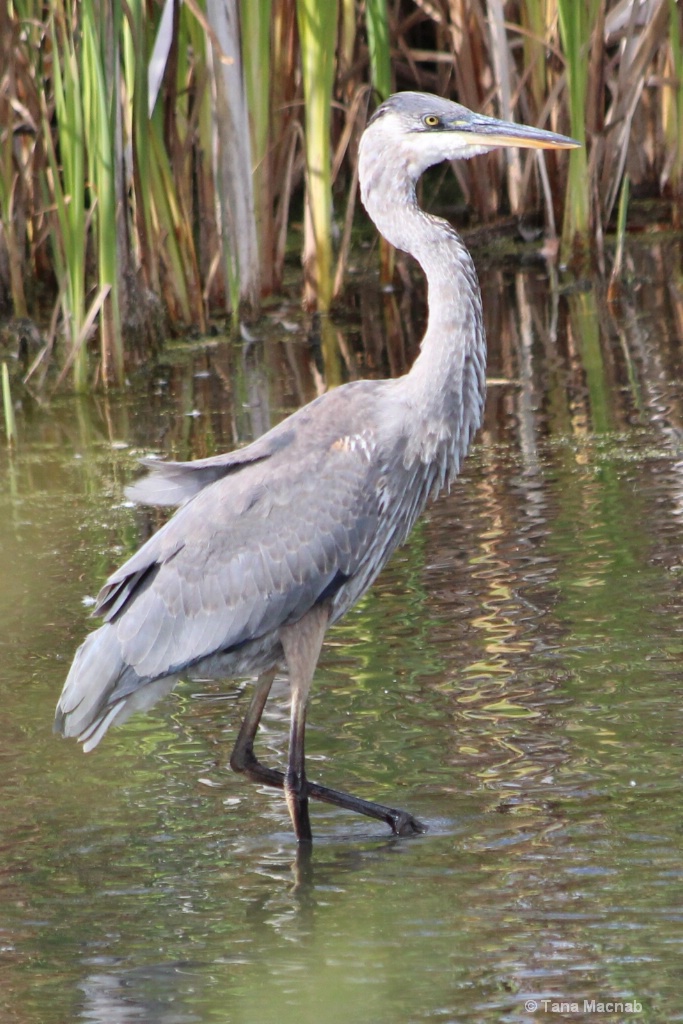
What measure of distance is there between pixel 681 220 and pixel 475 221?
4.75 feet

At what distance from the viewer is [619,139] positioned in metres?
9.80

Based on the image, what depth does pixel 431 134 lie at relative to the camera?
4.87m

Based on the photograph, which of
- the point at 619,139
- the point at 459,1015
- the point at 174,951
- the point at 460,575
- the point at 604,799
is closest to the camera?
the point at 459,1015

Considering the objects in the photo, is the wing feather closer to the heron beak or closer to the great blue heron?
the great blue heron

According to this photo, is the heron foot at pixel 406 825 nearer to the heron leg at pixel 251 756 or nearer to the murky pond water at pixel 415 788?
the murky pond water at pixel 415 788

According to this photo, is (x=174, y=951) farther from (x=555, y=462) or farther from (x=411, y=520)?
(x=555, y=462)

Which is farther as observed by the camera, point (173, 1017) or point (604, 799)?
point (604, 799)

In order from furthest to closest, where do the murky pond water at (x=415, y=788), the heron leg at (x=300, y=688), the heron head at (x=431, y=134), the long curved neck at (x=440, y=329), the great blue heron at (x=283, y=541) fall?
1. the heron head at (x=431, y=134)
2. the long curved neck at (x=440, y=329)
3. the great blue heron at (x=283, y=541)
4. the heron leg at (x=300, y=688)
5. the murky pond water at (x=415, y=788)

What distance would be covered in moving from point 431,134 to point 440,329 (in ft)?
2.03

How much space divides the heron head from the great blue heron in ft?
0.65

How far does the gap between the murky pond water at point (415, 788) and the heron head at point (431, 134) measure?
61.6 inches

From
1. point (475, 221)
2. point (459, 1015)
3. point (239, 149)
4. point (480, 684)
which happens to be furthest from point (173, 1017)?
point (475, 221)

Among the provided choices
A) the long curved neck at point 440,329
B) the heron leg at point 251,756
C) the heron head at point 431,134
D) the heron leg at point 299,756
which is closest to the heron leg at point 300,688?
the heron leg at point 299,756

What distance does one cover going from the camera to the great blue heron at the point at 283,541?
4.51m
